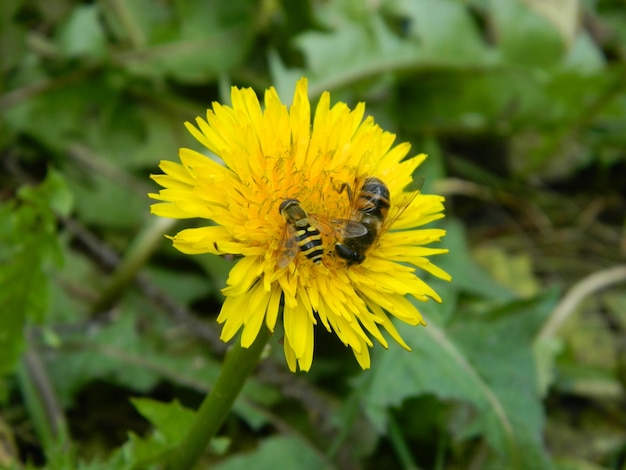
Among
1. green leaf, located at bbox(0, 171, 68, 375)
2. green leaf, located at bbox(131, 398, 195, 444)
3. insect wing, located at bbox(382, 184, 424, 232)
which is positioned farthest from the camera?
green leaf, located at bbox(0, 171, 68, 375)

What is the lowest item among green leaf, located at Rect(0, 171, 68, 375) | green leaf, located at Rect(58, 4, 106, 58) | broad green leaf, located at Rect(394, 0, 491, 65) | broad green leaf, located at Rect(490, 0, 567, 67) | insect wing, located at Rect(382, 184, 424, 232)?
green leaf, located at Rect(0, 171, 68, 375)

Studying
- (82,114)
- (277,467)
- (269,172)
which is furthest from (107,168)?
(269,172)

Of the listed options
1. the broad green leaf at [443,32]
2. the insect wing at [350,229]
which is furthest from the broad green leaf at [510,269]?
the insect wing at [350,229]

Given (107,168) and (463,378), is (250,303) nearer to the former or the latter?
(463,378)

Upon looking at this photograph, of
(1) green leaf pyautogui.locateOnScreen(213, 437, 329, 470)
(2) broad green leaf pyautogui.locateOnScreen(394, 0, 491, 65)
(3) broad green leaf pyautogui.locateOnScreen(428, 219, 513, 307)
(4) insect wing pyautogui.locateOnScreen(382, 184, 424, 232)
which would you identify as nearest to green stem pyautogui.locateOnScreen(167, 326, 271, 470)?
(4) insect wing pyautogui.locateOnScreen(382, 184, 424, 232)

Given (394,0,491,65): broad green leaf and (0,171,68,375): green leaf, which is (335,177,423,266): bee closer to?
(0,171,68,375): green leaf

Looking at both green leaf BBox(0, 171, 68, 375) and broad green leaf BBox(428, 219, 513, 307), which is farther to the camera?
broad green leaf BBox(428, 219, 513, 307)
